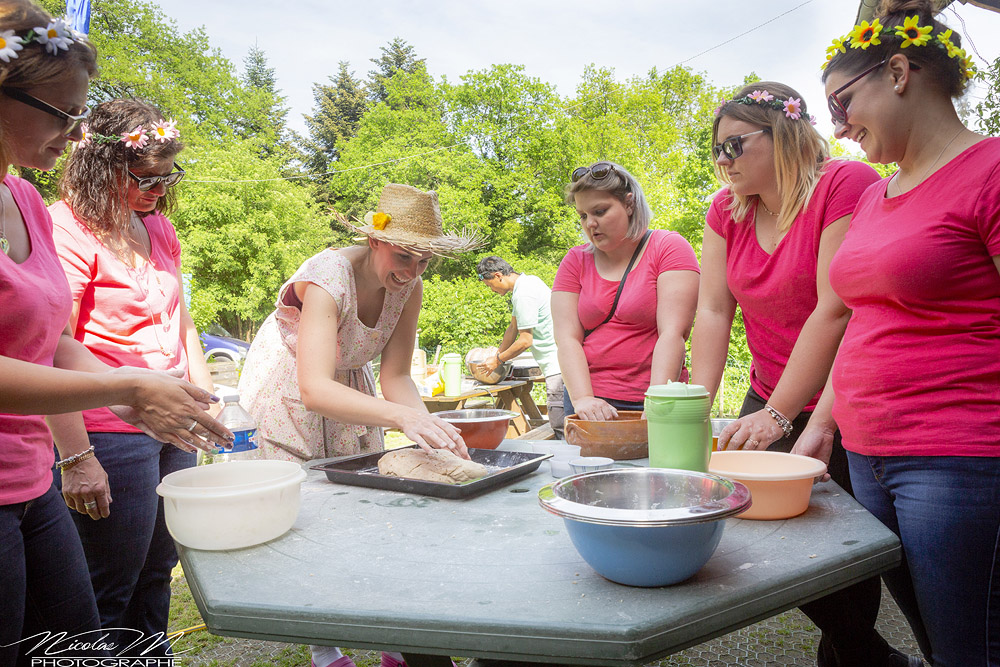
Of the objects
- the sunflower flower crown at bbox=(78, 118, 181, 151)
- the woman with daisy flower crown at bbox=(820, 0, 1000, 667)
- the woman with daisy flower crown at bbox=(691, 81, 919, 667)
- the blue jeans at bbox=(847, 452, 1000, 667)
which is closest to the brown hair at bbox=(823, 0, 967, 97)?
the woman with daisy flower crown at bbox=(820, 0, 1000, 667)

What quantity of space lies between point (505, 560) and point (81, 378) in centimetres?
83

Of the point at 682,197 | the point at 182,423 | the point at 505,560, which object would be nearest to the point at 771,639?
the point at 505,560

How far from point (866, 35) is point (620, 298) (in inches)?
46.9

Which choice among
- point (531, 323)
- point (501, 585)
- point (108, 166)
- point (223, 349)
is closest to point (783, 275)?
point (501, 585)

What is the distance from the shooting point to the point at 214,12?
3066 centimetres

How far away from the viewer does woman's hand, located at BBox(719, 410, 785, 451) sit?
1580 millimetres

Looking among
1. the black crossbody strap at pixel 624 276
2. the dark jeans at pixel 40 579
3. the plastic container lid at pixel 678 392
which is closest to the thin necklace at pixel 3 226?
the dark jeans at pixel 40 579

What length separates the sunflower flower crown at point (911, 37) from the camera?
134 centimetres

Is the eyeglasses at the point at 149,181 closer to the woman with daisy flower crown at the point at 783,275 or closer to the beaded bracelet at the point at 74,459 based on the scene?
the beaded bracelet at the point at 74,459

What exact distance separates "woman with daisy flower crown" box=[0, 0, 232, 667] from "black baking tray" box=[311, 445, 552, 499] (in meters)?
0.39

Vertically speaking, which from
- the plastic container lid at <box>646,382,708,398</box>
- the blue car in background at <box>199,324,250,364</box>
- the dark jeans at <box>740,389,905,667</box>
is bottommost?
the blue car in background at <box>199,324,250,364</box>

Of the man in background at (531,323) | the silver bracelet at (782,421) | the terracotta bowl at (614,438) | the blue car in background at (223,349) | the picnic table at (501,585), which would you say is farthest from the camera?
the blue car in background at (223,349)

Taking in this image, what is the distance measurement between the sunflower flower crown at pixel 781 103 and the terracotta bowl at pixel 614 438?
97cm

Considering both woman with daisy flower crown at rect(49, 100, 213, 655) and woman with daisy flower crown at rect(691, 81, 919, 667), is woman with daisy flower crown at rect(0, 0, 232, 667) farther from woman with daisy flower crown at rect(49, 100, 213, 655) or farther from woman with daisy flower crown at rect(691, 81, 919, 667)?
woman with daisy flower crown at rect(691, 81, 919, 667)
